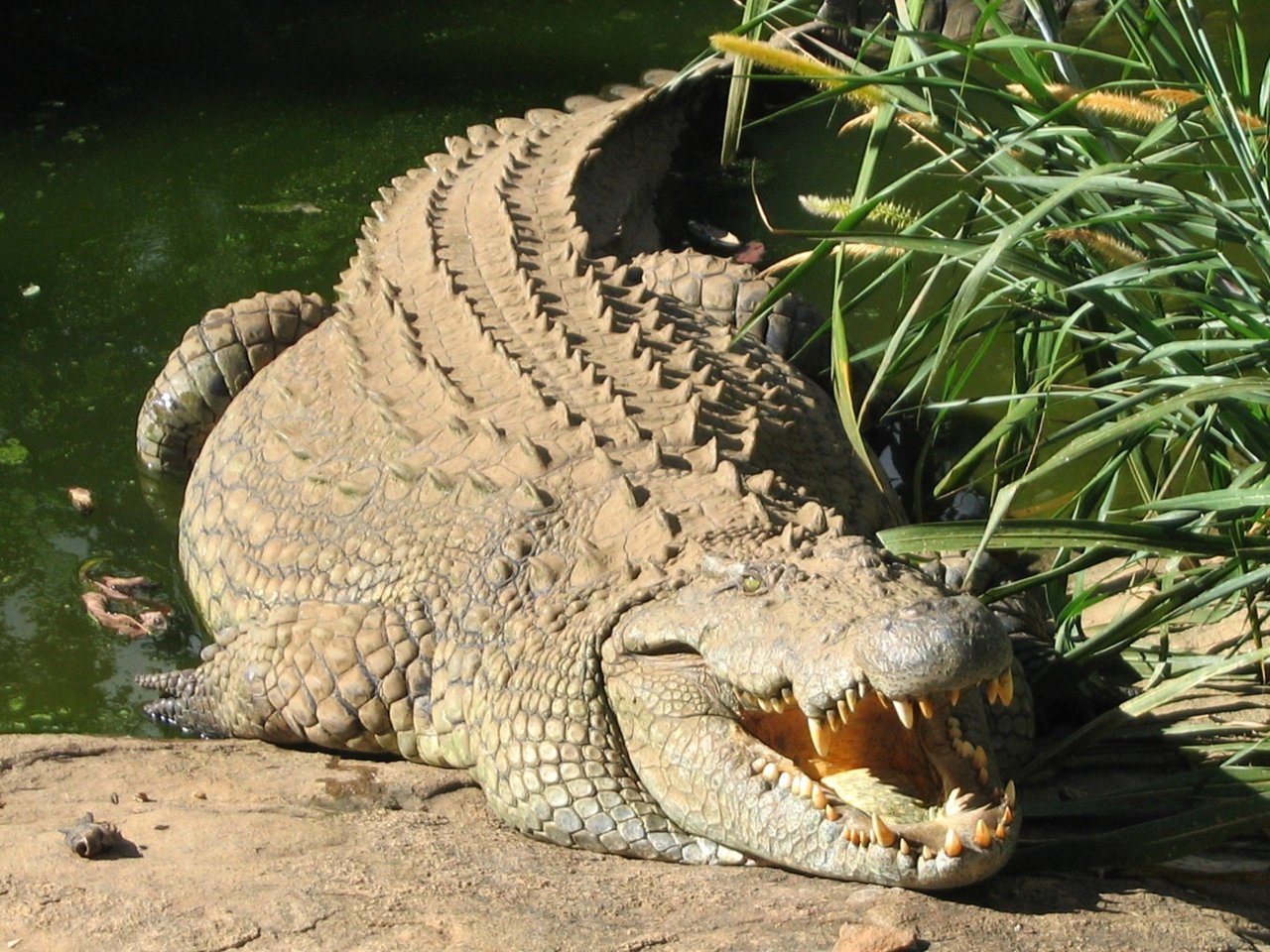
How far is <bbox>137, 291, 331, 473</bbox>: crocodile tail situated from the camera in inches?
231

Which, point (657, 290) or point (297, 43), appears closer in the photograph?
point (657, 290)

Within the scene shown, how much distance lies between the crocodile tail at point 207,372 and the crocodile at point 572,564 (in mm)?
12

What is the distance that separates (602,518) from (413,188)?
299cm

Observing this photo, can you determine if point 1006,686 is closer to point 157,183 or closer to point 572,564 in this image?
point 572,564

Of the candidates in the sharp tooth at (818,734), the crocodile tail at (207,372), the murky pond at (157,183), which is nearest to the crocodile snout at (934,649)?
the sharp tooth at (818,734)

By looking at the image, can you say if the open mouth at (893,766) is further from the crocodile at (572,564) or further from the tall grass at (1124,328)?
the tall grass at (1124,328)

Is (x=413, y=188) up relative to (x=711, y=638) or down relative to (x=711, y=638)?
up

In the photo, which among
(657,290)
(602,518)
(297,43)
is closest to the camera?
(602,518)

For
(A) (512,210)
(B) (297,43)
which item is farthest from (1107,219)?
(B) (297,43)

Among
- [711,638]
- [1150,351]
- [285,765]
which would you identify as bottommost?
[285,765]

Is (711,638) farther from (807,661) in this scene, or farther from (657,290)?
(657,290)

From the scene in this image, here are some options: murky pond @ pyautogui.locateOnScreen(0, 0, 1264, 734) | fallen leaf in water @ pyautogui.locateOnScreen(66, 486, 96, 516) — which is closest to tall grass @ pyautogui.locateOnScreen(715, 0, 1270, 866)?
murky pond @ pyautogui.locateOnScreen(0, 0, 1264, 734)

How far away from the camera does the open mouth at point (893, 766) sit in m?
2.99

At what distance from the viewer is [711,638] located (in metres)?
3.35
